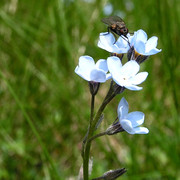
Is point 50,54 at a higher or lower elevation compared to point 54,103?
higher

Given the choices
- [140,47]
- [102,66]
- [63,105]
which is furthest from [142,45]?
[63,105]

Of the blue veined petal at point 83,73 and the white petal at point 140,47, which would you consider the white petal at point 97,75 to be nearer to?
the blue veined petal at point 83,73

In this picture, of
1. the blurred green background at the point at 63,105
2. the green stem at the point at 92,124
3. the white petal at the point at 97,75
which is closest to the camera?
the white petal at the point at 97,75

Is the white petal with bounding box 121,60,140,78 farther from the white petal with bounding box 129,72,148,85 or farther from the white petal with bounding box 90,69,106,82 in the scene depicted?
the white petal with bounding box 90,69,106,82

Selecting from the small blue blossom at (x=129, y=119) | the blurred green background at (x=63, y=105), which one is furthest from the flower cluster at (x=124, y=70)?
the blurred green background at (x=63, y=105)

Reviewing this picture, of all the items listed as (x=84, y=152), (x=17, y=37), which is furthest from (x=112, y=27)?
(x=17, y=37)

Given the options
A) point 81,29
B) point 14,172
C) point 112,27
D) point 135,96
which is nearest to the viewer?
point 112,27

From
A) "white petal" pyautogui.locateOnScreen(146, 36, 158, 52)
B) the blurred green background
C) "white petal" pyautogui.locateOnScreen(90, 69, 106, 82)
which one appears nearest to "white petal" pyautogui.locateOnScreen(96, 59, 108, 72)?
"white petal" pyautogui.locateOnScreen(90, 69, 106, 82)

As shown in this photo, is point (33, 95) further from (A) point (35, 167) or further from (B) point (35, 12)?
(B) point (35, 12)
